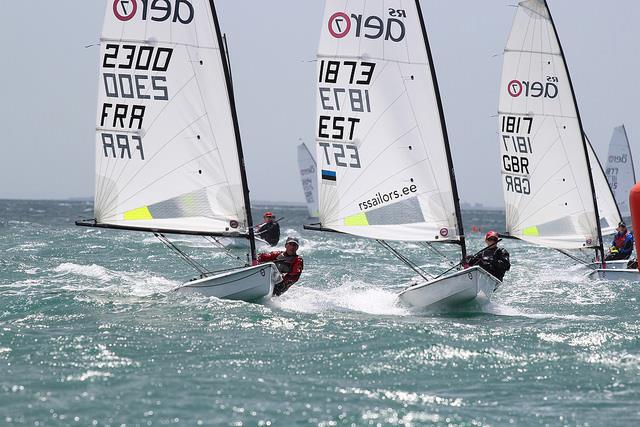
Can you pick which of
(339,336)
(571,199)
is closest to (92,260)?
(571,199)

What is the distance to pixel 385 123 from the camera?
1370 centimetres

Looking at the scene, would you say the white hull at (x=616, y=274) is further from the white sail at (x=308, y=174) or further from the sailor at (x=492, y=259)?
the white sail at (x=308, y=174)

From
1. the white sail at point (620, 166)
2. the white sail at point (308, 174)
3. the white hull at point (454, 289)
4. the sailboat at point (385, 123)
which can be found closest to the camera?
the white hull at point (454, 289)

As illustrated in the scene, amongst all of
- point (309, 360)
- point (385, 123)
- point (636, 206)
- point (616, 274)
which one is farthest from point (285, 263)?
point (616, 274)

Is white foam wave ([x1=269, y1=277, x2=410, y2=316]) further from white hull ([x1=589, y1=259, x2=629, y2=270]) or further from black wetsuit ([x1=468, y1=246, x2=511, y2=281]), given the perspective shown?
white hull ([x1=589, y1=259, x2=629, y2=270])

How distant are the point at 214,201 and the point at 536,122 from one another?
8.29 meters

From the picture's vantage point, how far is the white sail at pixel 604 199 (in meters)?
24.1

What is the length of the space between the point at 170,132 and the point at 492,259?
4698mm

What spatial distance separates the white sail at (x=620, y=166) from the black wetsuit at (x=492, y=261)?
22.5 metres

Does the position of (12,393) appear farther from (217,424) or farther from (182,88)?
(182,88)

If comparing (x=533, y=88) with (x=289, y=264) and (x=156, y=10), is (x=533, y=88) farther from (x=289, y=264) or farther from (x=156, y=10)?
(x=156, y=10)

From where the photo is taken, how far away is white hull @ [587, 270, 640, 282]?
17.7 meters

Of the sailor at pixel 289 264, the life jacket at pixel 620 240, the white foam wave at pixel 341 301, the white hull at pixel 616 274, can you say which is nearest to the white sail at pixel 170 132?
the sailor at pixel 289 264

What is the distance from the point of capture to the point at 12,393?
289 inches
